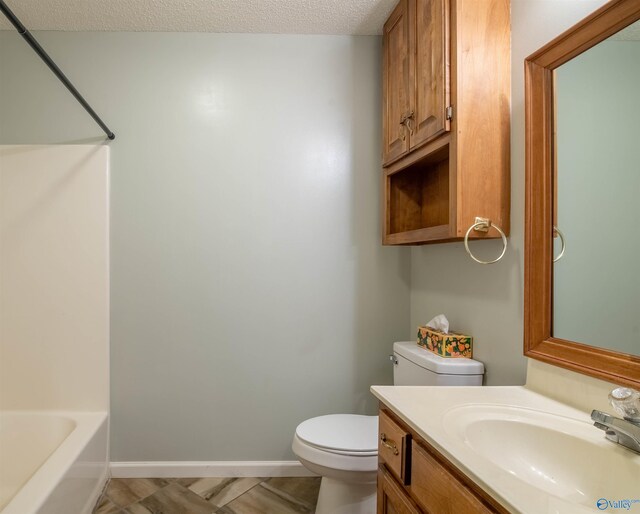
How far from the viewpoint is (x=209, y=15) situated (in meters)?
1.95

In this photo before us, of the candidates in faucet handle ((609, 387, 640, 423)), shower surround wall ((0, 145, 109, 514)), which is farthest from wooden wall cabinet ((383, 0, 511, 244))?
shower surround wall ((0, 145, 109, 514))

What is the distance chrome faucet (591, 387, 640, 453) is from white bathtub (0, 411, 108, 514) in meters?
1.73

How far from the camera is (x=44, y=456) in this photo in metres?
1.88

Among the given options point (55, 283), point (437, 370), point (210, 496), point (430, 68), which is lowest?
point (210, 496)

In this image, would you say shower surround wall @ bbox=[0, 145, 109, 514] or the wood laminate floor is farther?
shower surround wall @ bbox=[0, 145, 109, 514]

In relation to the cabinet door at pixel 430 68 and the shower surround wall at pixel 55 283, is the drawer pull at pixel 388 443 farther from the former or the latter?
the shower surround wall at pixel 55 283

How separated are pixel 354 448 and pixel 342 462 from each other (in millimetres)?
72

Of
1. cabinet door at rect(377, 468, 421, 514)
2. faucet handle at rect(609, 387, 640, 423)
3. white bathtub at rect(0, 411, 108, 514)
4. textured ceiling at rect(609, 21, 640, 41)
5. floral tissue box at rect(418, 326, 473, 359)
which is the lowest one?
white bathtub at rect(0, 411, 108, 514)

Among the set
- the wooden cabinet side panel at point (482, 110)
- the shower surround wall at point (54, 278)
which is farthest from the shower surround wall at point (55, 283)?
the wooden cabinet side panel at point (482, 110)

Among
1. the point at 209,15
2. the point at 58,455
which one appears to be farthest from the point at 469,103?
the point at 58,455

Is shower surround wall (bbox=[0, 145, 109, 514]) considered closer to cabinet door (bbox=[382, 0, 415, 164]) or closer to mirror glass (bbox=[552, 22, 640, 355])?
cabinet door (bbox=[382, 0, 415, 164])

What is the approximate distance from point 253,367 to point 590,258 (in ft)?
5.47

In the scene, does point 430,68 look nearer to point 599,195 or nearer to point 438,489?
point 599,195

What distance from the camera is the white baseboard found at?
2045 mm
